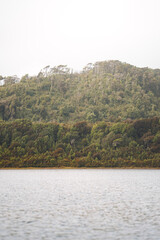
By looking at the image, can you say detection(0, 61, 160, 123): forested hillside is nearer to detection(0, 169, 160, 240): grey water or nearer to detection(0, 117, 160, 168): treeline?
detection(0, 117, 160, 168): treeline

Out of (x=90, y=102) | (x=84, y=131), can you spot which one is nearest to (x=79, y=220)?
(x=84, y=131)

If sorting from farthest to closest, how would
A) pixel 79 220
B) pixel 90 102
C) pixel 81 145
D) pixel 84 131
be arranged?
A: 1. pixel 90 102
2. pixel 84 131
3. pixel 81 145
4. pixel 79 220

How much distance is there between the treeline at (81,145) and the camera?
385ft

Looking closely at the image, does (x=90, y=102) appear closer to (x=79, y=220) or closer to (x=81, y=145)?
(x=81, y=145)

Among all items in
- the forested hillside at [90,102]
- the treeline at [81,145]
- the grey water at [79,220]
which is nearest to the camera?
the grey water at [79,220]

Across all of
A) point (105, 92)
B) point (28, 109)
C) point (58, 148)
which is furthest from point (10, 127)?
point (105, 92)

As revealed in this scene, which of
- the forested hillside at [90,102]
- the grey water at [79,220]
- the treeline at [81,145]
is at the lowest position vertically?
the grey water at [79,220]

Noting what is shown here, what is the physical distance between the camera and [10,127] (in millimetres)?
135750

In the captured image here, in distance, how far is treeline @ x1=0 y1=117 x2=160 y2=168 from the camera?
11738 centimetres

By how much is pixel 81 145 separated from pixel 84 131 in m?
8.17

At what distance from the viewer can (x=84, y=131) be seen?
137625mm

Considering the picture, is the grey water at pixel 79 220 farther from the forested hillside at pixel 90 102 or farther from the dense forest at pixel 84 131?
the forested hillside at pixel 90 102

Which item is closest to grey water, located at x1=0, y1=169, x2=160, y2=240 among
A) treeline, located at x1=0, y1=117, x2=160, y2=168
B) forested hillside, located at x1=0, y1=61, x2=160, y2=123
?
treeline, located at x1=0, y1=117, x2=160, y2=168

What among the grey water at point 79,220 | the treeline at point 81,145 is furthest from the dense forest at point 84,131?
the grey water at point 79,220
